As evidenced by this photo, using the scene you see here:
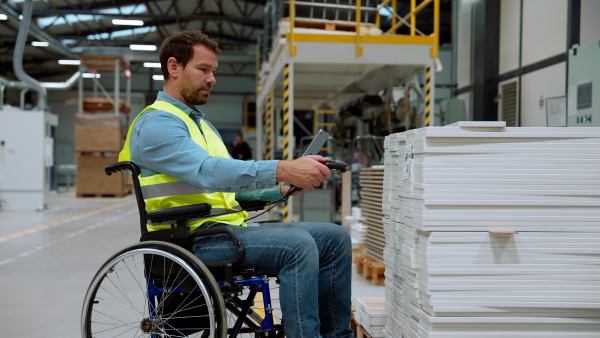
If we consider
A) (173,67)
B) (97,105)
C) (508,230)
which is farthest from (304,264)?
(97,105)

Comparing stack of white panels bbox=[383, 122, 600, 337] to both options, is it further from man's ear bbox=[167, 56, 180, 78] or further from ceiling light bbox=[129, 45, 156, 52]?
ceiling light bbox=[129, 45, 156, 52]

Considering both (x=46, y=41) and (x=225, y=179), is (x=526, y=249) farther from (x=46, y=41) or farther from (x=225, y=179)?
(x=46, y=41)

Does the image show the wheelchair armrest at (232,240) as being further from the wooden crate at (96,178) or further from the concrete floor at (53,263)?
the wooden crate at (96,178)

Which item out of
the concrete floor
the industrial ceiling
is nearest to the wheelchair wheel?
the concrete floor

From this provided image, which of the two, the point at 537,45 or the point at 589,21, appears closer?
the point at 589,21

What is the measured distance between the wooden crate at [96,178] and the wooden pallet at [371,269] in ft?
39.1

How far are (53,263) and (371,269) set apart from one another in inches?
131

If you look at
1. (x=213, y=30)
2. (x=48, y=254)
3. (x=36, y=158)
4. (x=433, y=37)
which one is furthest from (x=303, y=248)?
(x=213, y=30)

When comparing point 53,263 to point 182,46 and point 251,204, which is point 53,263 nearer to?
point 251,204

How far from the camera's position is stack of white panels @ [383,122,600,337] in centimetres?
232

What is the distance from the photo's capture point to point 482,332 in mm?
2342

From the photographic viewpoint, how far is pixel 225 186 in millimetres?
2217

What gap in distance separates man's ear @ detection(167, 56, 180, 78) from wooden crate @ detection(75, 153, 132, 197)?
14221 mm

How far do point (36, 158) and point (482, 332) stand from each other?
36.4 feet
